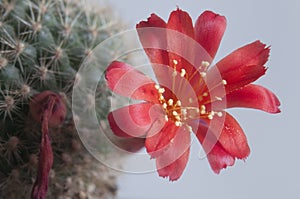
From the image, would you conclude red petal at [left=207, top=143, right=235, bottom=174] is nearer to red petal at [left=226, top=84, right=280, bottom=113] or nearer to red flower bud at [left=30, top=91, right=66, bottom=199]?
red petal at [left=226, top=84, right=280, bottom=113]

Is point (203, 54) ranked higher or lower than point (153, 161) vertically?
higher

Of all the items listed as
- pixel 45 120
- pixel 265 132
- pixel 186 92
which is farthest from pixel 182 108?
pixel 265 132

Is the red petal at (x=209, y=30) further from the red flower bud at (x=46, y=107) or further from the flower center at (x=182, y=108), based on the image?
the red flower bud at (x=46, y=107)

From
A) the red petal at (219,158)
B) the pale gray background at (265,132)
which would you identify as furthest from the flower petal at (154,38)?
the pale gray background at (265,132)

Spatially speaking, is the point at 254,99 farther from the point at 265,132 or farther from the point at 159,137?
the point at 265,132

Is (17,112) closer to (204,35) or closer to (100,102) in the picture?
(100,102)

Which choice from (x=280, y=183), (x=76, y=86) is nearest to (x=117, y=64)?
(x=76, y=86)
